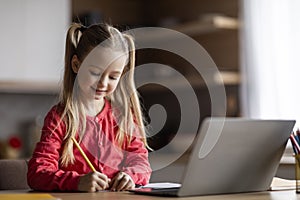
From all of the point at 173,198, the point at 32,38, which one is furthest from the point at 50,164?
the point at 32,38

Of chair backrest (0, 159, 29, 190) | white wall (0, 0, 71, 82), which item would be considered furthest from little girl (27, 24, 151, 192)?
white wall (0, 0, 71, 82)

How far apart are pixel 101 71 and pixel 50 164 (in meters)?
0.25

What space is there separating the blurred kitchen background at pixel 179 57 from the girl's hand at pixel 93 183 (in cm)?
190

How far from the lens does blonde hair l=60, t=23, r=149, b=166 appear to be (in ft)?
5.10

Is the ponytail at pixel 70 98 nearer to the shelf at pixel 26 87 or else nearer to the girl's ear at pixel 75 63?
the girl's ear at pixel 75 63

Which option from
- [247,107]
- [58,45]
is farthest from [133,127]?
[58,45]

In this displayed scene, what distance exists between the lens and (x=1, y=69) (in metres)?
3.50

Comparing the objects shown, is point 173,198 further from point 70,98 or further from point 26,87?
point 26,87

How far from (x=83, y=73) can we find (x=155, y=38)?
8.14 feet

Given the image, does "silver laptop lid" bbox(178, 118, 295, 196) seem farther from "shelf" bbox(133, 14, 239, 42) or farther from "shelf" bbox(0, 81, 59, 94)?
"shelf" bbox(0, 81, 59, 94)

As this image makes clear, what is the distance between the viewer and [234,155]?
1.33 meters

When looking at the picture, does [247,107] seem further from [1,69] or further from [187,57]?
[1,69]

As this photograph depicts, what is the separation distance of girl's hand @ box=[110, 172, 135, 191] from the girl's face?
22 centimetres

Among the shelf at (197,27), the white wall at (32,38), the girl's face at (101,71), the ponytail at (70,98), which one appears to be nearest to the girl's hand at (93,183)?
the ponytail at (70,98)
